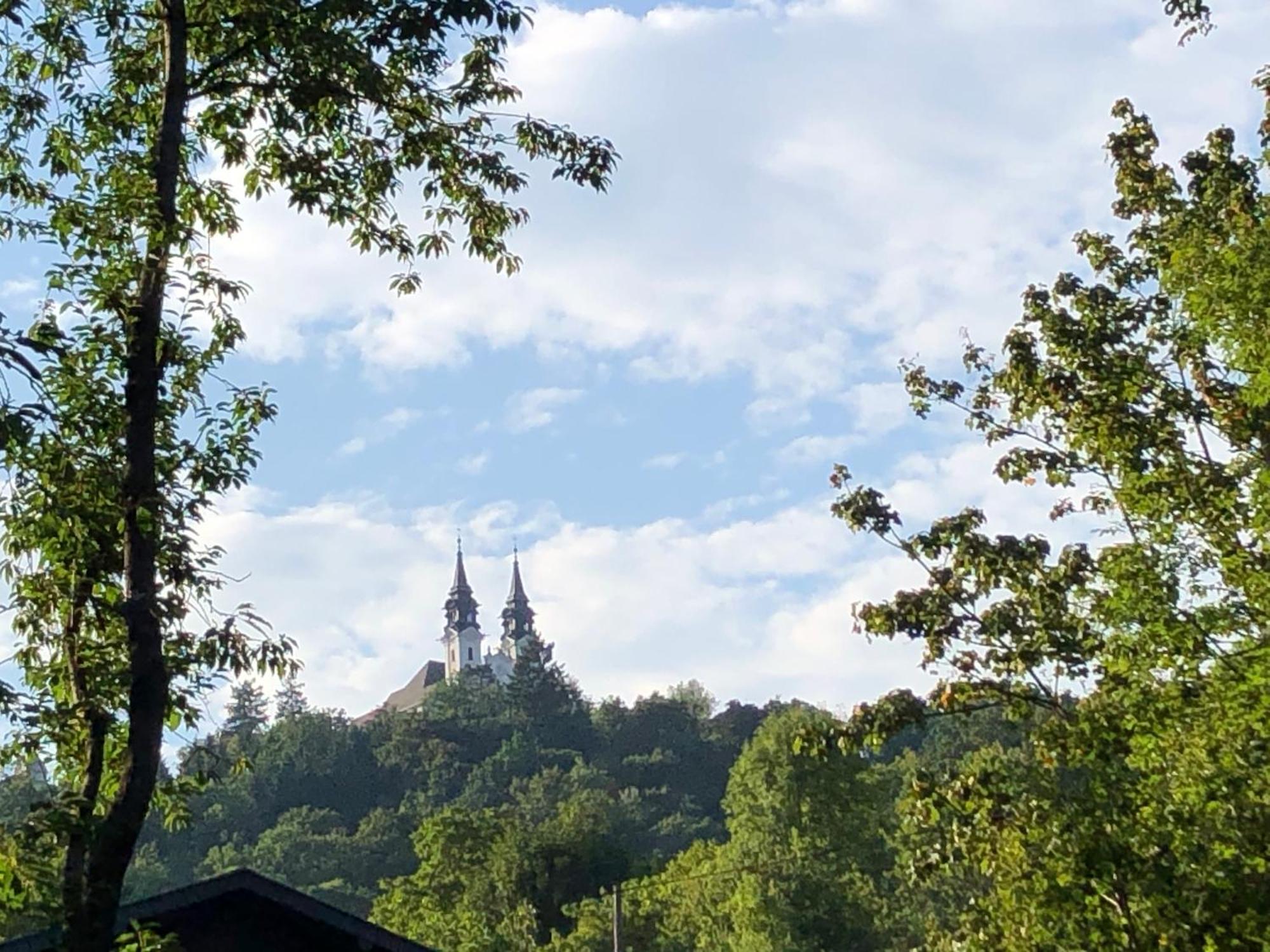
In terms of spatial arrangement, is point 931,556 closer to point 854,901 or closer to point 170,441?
point 170,441

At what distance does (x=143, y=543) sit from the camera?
8.76m

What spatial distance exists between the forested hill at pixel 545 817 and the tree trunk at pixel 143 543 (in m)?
0.84

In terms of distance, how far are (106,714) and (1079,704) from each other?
9929mm

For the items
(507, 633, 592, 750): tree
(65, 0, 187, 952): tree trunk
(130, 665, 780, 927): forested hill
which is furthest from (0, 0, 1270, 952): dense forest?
(507, 633, 592, 750): tree

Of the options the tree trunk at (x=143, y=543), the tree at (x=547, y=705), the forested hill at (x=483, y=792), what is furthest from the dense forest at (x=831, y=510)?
the tree at (x=547, y=705)

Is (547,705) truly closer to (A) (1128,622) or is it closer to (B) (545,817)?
(B) (545,817)

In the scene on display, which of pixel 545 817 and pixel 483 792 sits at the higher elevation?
pixel 483 792

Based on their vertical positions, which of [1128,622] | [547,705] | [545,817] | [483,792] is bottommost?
[1128,622]

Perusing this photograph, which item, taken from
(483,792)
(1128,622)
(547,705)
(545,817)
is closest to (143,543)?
(1128,622)

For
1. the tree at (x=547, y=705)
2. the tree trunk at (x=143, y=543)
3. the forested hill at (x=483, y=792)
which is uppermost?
the tree at (x=547, y=705)

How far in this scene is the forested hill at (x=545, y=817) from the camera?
51844mm

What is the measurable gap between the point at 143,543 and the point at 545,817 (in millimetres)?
94877

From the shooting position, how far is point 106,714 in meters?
8.66

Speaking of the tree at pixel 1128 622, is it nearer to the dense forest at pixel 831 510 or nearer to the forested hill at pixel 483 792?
the dense forest at pixel 831 510
